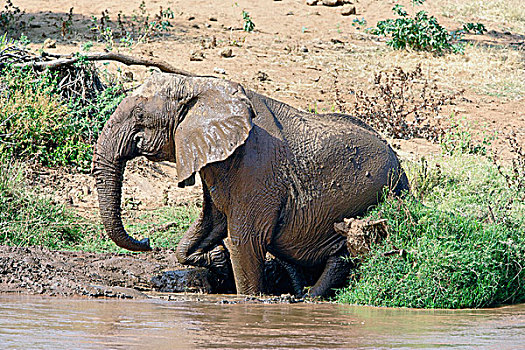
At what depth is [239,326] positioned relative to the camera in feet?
16.8

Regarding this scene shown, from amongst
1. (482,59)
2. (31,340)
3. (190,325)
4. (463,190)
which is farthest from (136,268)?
(482,59)

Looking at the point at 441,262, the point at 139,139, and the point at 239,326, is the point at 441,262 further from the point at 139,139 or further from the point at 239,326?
the point at 139,139

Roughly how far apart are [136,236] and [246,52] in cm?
744

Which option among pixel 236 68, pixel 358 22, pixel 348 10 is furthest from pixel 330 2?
pixel 236 68

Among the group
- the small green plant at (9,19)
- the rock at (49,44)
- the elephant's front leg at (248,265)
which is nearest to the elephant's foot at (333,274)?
the elephant's front leg at (248,265)

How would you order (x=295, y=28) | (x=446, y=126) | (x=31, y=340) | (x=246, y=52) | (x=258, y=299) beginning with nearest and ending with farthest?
1. (x=31, y=340)
2. (x=258, y=299)
3. (x=446, y=126)
4. (x=246, y=52)
5. (x=295, y=28)

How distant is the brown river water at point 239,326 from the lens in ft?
14.6

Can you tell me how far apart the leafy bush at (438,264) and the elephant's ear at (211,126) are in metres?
1.45

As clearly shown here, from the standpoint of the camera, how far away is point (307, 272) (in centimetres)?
752

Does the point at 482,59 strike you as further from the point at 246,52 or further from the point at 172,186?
the point at 172,186

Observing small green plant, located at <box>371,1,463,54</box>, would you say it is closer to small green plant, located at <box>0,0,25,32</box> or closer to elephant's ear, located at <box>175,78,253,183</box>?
small green plant, located at <box>0,0,25,32</box>

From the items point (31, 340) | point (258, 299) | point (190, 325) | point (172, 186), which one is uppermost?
point (31, 340)

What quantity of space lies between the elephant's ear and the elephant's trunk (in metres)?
0.57

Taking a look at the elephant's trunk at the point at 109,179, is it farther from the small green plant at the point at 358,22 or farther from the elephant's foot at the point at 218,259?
the small green plant at the point at 358,22
